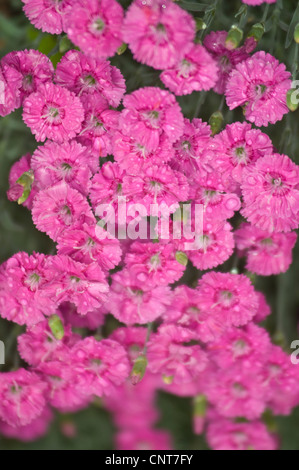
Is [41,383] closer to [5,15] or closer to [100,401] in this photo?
[100,401]

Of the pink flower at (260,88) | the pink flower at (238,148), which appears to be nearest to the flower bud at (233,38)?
the pink flower at (260,88)

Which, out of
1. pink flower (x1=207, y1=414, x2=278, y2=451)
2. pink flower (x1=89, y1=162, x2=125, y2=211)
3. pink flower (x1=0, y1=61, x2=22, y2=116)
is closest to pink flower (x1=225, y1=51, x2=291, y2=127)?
pink flower (x1=89, y1=162, x2=125, y2=211)

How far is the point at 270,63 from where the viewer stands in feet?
3.27

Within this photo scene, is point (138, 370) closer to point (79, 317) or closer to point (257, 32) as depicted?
point (79, 317)

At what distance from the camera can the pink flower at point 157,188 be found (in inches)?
38.6

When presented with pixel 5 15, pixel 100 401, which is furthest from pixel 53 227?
pixel 5 15

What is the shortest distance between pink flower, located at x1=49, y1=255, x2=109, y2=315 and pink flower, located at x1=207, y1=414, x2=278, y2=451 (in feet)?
1.77

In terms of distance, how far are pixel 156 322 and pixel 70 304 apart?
0.23 metres

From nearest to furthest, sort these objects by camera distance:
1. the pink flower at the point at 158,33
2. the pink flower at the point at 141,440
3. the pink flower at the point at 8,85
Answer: the pink flower at the point at 158,33, the pink flower at the point at 8,85, the pink flower at the point at 141,440

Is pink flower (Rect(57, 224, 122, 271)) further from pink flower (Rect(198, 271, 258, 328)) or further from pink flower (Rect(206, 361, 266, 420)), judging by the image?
pink flower (Rect(206, 361, 266, 420))

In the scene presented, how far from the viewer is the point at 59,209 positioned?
1.03 meters

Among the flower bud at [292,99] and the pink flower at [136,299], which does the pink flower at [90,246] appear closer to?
the pink flower at [136,299]

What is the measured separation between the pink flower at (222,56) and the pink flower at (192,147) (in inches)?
3.9

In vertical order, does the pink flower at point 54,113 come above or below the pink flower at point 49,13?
below
